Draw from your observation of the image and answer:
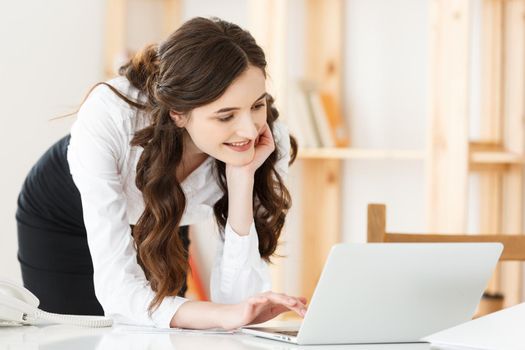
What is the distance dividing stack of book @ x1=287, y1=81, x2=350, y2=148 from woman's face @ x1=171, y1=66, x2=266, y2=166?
1466 mm

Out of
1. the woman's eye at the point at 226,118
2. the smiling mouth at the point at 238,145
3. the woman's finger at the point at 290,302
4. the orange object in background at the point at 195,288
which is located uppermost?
the woman's eye at the point at 226,118

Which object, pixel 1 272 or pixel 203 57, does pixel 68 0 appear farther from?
pixel 203 57

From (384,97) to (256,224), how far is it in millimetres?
1631

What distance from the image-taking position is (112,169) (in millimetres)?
1558

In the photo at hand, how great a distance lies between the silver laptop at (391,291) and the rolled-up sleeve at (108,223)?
10.2 inches

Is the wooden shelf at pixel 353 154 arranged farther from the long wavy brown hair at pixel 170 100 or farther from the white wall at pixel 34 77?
the long wavy brown hair at pixel 170 100

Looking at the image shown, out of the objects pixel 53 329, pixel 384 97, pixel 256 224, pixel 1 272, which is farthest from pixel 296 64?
pixel 53 329

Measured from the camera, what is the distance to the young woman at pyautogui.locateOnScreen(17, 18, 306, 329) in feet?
4.87

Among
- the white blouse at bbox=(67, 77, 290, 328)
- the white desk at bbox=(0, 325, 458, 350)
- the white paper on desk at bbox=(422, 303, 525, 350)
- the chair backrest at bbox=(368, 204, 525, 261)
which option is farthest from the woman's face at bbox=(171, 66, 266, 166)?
the white paper on desk at bbox=(422, 303, 525, 350)

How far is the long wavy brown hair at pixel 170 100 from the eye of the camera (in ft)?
5.00

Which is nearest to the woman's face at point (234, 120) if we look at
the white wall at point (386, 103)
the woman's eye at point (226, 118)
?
the woman's eye at point (226, 118)

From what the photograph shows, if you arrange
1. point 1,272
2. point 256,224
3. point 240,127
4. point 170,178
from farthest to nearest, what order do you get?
point 1,272 → point 256,224 → point 170,178 → point 240,127

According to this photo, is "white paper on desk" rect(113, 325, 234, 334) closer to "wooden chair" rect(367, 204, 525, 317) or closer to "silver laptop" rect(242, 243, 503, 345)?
"silver laptop" rect(242, 243, 503, 345)

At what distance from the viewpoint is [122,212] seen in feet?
5.01
